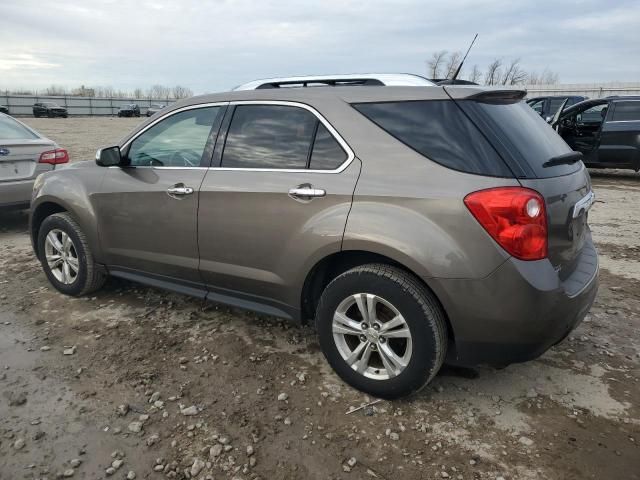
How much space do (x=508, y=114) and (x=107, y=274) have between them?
3267 millimetres

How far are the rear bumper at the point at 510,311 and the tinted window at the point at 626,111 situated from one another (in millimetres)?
9713

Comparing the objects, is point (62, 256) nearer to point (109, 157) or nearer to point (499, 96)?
point (109, 157)

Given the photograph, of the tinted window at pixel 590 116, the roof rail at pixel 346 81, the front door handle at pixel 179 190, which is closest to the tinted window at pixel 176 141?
the front door handle at pixel 179 190

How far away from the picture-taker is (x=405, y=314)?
253 centimetres

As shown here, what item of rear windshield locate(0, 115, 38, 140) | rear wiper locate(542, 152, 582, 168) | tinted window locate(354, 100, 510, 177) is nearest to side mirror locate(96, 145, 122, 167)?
tinted window locate(354, 100, 510, 177)

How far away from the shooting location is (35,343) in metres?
3.47

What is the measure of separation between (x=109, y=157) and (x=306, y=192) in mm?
1762

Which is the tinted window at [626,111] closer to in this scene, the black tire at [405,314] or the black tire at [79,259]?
the black tire at [405,314]

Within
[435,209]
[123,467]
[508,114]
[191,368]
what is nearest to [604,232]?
[508,114]

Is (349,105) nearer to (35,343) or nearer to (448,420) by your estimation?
(448,420)

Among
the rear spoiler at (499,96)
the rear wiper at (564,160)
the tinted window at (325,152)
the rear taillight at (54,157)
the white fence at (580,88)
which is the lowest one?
the rear taillight at (54,157)

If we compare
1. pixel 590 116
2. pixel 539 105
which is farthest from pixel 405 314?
pixel 539 105

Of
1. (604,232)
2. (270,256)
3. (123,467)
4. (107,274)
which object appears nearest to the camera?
(123,467)

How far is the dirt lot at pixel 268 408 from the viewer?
7.54 ft
